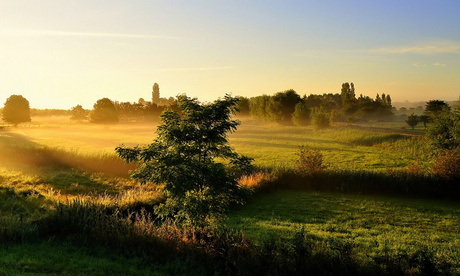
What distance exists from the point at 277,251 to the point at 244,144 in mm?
50671

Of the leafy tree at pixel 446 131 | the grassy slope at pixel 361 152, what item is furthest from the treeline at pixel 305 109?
the leafy tree at pixel 446 131

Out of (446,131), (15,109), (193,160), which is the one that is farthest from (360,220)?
(15,109)

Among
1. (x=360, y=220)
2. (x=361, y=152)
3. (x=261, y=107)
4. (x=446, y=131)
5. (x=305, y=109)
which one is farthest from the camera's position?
(x=261, y=107)

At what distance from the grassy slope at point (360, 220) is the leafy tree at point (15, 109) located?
314ft

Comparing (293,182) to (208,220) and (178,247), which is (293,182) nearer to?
(208,220)

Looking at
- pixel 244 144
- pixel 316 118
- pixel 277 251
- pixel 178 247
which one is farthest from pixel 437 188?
pixel 316 118

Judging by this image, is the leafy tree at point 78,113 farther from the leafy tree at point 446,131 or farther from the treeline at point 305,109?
the leafy tree at point 446,131

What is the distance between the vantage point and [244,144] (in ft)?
194

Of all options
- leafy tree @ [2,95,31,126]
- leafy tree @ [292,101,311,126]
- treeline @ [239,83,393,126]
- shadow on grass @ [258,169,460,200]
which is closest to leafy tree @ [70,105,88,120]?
leafy tree @ [2,95,31,126]

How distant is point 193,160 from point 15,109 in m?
101

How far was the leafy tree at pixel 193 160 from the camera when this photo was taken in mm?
9922

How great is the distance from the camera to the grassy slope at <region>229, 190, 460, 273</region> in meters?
12.0

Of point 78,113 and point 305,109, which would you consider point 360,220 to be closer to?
point 305,109

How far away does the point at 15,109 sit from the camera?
87.2 meters
